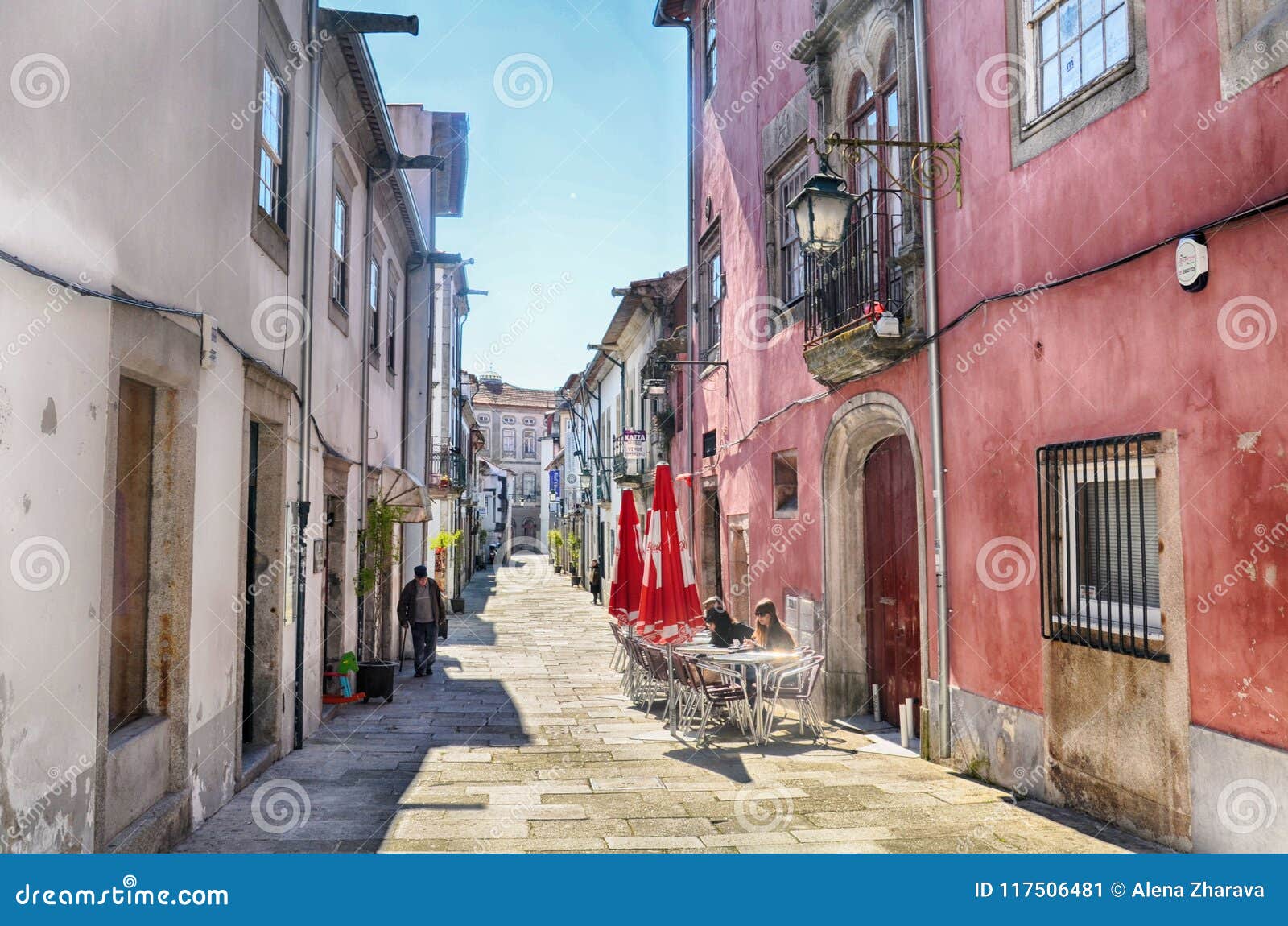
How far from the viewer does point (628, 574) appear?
1277 cm

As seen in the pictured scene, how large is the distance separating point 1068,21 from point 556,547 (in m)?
48.8

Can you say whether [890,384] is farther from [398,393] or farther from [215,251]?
[398,393]

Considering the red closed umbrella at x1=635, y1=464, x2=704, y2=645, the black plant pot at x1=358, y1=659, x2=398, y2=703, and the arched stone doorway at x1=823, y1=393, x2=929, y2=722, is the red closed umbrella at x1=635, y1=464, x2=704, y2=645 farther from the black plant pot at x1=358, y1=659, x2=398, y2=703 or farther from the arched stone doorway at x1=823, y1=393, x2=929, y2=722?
the black plant pot at x1=358, y1=659, x2=398, y2=703

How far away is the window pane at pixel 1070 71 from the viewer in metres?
6.74

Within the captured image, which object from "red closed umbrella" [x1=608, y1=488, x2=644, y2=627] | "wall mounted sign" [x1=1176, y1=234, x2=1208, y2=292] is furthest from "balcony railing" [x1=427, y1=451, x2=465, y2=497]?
"wall mounted sign" [x1=1176, y1=234, x2=1208, y2=292]

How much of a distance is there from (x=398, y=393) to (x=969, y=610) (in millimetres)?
11599
